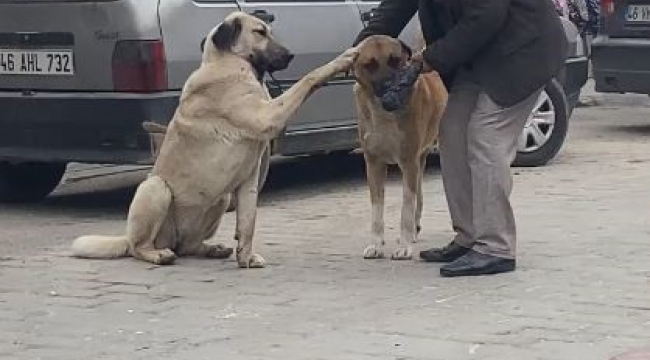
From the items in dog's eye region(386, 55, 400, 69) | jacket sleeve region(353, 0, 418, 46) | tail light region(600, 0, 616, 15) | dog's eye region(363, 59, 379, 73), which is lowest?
tail light region(600, 0, 616, 15)

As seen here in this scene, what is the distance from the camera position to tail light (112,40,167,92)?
9000 millimetres

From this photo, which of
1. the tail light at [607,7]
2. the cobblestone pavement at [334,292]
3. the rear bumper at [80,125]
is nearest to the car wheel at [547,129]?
the cobblestone pavement at [334,292]

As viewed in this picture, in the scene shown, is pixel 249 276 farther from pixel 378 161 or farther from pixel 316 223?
pixel 316 223

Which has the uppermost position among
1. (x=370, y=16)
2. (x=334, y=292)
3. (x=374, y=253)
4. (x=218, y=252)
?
(x=370, y=16)

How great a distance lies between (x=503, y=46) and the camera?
283 inches

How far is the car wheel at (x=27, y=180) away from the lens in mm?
10398

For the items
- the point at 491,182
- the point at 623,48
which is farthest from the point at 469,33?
the point at 623,48

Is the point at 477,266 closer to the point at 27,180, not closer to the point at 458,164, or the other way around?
the point at 458,164

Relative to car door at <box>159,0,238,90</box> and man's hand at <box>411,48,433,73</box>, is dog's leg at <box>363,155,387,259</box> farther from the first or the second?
car door at <box>159,0,238,90</box>

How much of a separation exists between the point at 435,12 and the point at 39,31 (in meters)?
2.99

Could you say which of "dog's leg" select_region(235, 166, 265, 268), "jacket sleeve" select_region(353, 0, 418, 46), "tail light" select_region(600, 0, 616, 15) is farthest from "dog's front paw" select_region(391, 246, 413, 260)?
"tail light" select_region(600, 0, 616, 15)

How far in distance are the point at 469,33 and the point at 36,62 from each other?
11.1 feet

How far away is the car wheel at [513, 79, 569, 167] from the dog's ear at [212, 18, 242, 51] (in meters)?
4.19

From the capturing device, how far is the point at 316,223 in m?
9.12
